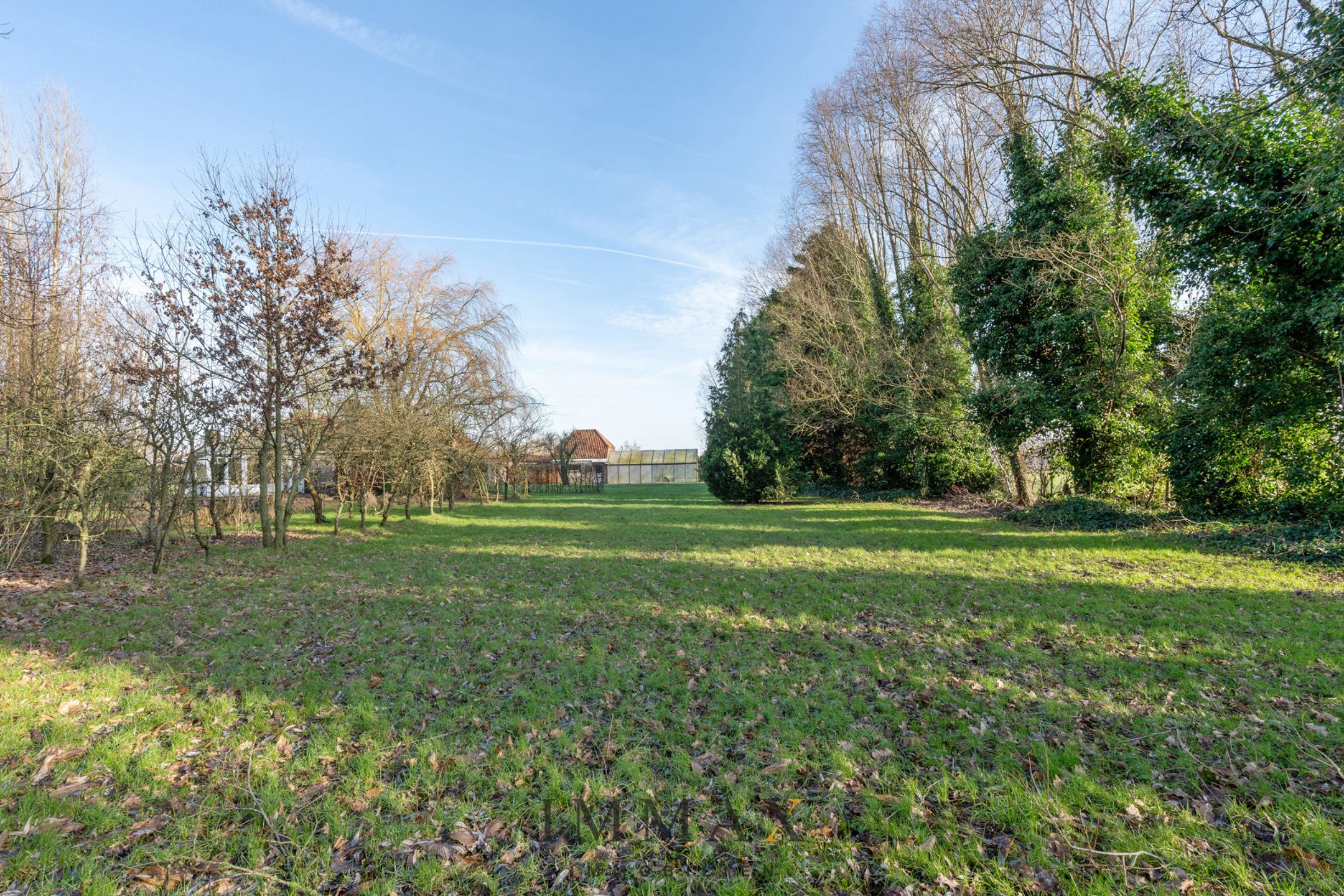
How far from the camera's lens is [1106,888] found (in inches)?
94.5

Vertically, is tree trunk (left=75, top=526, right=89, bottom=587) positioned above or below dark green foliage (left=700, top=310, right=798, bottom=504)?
below

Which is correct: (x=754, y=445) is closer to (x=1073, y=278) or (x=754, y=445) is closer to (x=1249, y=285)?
(x=1073, y=278)

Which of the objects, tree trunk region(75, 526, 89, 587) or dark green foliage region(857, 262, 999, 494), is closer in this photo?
tree trunk region(75, 526, 89, 587)

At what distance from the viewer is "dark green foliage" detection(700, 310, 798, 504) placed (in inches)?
878

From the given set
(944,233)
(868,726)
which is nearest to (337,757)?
(868,726)

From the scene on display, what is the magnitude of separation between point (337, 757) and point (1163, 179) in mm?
14232

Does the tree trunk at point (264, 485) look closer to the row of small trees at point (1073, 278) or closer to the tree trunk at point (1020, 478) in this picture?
the row of small trees at point (1073, 278)

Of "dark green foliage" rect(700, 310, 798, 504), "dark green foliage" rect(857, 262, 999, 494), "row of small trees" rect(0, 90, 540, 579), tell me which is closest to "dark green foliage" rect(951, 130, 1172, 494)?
"dark green foliage" rect(857, 262, 999, 494)

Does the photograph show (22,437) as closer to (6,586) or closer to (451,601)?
(6,586)

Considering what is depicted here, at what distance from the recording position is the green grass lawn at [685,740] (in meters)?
2.61

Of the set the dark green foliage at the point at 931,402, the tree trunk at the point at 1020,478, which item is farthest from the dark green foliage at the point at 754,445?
the tree trunk at the point at 1020,478

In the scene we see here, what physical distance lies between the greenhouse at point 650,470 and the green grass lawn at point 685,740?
4562 centimetres

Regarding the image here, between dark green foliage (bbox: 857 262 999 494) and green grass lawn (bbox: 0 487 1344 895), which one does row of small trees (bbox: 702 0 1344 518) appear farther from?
green grass lawn (bbox: 0 487 1344 895)

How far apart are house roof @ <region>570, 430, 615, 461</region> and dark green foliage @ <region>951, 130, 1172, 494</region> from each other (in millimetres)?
42958
